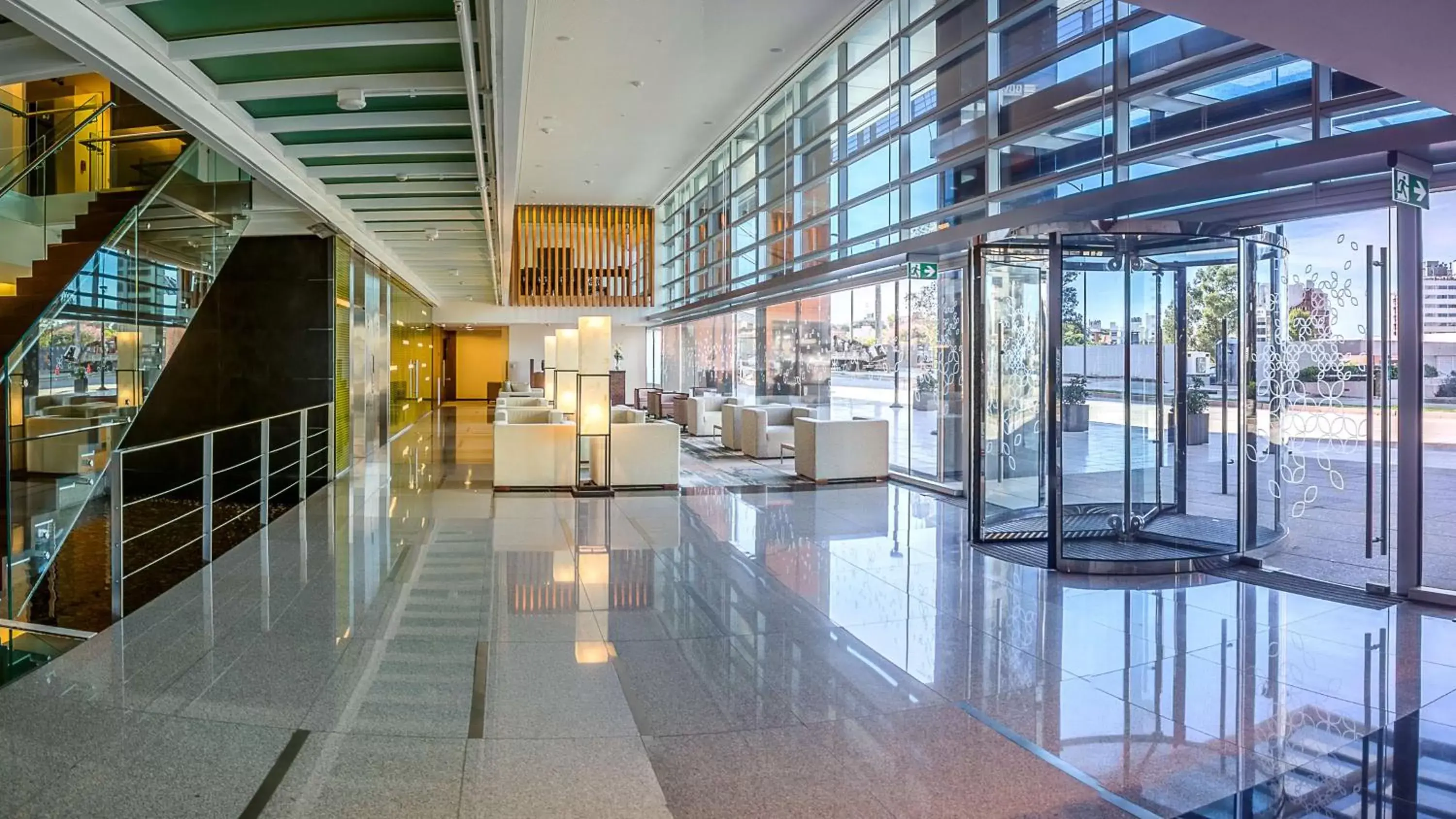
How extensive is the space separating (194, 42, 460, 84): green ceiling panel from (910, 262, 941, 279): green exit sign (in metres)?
5.21

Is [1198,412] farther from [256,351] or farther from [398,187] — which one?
[256,351]

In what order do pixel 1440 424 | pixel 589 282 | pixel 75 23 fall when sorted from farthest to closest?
pixel 589 282 → pixel 1440 424 → pixel 75 23

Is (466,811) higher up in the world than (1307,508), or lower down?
lower down

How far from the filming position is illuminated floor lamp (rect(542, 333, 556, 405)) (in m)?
17.1

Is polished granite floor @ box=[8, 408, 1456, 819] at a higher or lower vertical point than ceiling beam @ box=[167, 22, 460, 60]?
lower

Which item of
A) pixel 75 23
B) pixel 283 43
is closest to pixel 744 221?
pixel 283 43

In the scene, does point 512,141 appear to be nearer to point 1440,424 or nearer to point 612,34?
point 612,34

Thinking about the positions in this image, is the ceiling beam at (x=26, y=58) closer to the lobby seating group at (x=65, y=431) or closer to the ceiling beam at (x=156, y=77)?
the ceiling beam at (x=156, y=77)

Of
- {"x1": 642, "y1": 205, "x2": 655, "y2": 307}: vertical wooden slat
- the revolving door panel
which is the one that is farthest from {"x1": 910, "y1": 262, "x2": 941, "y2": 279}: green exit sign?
{"x1": 642, "y1": 205, "x2": 655, "y2": 307}: vertical wooden slat

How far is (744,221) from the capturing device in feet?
51.2

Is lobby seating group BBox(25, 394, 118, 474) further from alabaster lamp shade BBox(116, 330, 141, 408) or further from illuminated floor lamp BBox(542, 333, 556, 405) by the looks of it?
illuminated floor lamp BBox(542, 333, 556, 405)

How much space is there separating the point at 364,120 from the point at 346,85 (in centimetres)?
83

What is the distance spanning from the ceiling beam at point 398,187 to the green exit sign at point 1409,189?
803cm

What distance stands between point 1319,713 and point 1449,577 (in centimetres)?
320
